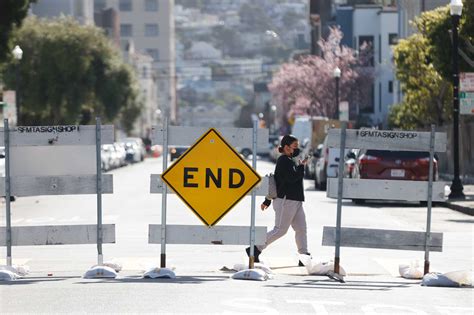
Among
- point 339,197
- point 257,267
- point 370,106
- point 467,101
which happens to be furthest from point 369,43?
point 257,267

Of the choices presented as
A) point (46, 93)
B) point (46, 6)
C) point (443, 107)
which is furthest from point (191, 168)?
point (46, 6)

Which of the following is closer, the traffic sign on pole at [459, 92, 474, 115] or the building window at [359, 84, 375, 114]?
the traffic sign on pole at [459, 92, 474, 115]

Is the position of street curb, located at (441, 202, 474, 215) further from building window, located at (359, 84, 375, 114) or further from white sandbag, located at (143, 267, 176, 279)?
building window, located at (359, 84, 375, 114)

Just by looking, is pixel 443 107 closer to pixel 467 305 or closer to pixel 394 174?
pixel 394 174

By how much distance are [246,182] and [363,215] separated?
14068 millimetres

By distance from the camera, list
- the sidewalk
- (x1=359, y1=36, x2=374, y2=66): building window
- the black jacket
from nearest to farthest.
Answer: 1. the black jacket
2. the sidewalk
3. (x1=359, y1=36, x2=374, y2=66): building window

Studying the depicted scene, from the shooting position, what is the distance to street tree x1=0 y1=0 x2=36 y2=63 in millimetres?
45312

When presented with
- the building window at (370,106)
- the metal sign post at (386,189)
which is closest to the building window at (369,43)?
the building window at (370,106)

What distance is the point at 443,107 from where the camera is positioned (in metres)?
55.5

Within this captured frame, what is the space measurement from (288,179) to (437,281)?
280cm

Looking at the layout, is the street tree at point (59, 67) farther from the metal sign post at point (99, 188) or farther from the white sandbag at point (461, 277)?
the white sandbag at point (461, 277)

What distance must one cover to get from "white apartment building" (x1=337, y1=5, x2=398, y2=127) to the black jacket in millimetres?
67250

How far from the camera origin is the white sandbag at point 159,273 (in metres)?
15.7

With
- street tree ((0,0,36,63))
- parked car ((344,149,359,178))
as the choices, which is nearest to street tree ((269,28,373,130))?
street tree ((0,0,36,63))
